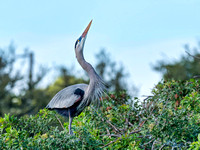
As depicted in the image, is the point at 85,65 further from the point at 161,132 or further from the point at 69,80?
the point at 69,80

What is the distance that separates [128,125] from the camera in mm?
6027

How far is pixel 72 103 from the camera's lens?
6.27 meters

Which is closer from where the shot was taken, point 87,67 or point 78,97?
point 78,97

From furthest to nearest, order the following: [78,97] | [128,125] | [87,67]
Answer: [87,67], [78,97], [128,125]

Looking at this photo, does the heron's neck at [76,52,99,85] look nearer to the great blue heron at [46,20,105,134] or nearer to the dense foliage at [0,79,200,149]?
the great blue heron at [46,20,105,134]

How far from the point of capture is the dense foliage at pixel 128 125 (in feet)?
13.4

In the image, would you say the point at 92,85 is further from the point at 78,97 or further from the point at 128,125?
the point at 128,125

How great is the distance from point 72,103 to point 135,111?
117cm

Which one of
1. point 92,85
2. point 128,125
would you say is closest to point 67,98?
point 92,85

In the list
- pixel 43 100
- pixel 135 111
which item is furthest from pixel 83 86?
pixel 43 100

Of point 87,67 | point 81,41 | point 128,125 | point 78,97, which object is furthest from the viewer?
point 81,41

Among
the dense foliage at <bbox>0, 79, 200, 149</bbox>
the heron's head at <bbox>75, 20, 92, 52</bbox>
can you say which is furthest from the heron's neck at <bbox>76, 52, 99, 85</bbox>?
the dense foliage at <bbox>0, 79, 200, 149</bbox>

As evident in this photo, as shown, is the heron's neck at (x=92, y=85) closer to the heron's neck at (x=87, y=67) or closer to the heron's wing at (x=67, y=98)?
the heron's neck at (x=87, y=67)

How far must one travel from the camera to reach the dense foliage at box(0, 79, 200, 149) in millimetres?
4082
